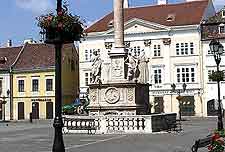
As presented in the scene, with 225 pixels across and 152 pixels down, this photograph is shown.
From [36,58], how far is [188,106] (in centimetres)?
2199

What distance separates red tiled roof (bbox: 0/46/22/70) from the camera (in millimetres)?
74625

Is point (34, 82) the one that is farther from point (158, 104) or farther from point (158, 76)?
point (158, 104)

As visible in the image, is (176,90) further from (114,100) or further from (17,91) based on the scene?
(114,100)

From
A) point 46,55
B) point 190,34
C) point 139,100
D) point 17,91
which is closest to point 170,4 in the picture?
point 190,34

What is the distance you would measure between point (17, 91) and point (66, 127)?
4464cm

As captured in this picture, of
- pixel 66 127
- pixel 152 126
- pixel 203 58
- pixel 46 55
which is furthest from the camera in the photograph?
pixel 46 55

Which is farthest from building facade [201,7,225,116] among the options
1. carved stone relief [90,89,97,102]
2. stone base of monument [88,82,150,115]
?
carved stone relief [90,89,97,102]

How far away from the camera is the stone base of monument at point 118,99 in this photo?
3014 centimetres

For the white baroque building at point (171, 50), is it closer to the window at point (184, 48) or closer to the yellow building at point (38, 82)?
the window at point (184, 48)

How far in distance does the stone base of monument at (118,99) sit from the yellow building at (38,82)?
131 ft

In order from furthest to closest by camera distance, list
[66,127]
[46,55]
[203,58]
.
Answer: [46,55], [203,58], [66,127]

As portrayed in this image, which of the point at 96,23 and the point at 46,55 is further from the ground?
the point at 96,23

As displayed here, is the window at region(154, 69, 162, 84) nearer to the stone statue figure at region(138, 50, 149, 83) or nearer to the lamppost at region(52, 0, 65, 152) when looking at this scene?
the stone statue figure at region(138, 50, 149, 83)

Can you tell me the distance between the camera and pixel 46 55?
2886 inches
